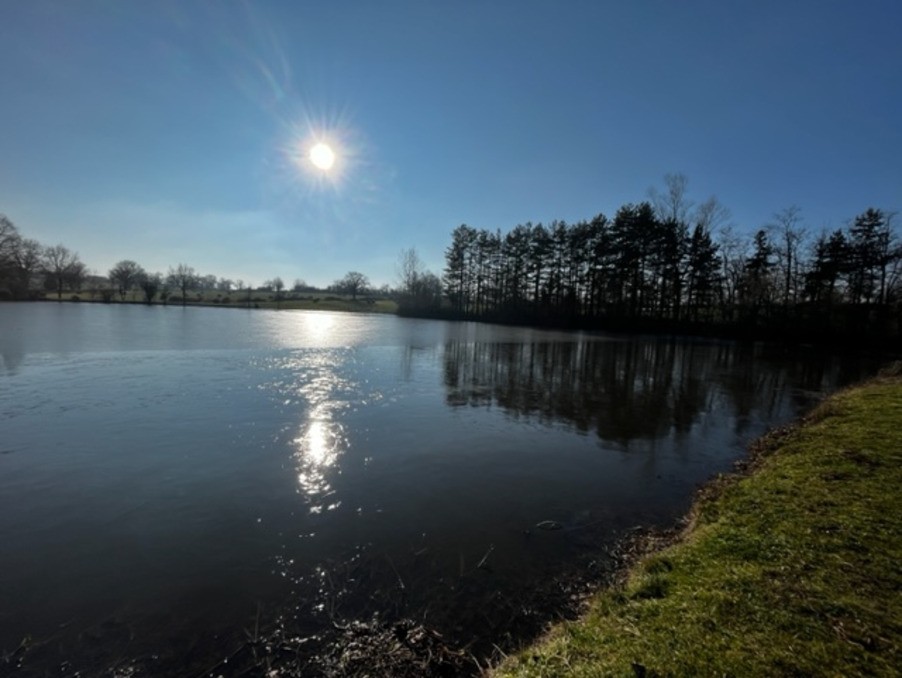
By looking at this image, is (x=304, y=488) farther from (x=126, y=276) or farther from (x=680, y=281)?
(x=126, y=276)

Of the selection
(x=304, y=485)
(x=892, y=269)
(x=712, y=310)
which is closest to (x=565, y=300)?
(x=712, y=310)

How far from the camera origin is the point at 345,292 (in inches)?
5044

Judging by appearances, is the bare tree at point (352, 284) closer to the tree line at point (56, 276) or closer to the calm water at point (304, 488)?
the tree line at point (56, 276)

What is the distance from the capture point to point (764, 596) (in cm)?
325

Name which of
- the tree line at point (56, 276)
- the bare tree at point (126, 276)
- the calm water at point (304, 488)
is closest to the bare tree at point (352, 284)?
the tree line at point (56, 276)

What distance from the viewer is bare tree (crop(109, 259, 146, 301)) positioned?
88312mm

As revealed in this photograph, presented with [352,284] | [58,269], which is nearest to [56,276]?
[58,269]

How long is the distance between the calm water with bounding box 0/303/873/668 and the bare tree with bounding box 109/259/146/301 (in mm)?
89770

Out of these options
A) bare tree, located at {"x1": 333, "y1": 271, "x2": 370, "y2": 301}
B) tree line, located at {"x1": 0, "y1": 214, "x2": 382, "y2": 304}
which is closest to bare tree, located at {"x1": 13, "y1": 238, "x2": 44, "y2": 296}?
tree line, located at {"x1": 0, "y1": 214, "x2": 382, "y2": 304}

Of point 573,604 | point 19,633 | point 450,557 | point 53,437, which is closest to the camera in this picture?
point 19,633

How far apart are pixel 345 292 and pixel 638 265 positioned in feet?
307

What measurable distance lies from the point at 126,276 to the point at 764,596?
112 metres

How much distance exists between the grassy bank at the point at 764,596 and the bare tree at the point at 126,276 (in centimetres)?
10012

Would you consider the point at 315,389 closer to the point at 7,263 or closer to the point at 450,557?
the point at 450,557
